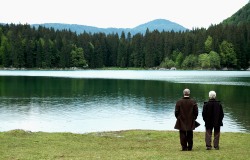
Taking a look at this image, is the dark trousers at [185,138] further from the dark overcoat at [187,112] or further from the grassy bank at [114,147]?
the grassy bank at [114,147]

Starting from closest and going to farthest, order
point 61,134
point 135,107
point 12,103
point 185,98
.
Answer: point 185,98
point 61,134
point 135,107
point 12,103

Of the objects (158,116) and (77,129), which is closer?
(77,129)

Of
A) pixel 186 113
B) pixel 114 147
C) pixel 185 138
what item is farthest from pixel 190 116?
pixel 114 147

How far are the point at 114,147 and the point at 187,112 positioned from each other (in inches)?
173

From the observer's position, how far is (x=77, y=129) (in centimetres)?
3522

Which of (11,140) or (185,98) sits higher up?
(185,98)

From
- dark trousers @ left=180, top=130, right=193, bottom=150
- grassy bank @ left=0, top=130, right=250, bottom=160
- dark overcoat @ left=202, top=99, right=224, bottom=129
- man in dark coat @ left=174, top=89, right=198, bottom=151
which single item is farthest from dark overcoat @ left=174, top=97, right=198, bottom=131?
grassy bank @ left=0, top=130, right=250, bottom=160

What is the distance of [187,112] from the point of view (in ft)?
55.9

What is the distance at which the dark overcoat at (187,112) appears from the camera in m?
17.0

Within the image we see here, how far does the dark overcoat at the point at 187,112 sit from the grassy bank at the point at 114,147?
1.14 meters

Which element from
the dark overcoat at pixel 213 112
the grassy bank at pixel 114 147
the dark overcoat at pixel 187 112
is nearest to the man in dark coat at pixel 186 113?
the dark overcoat at pixel 187 112

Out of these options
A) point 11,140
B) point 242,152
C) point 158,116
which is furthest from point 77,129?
point 242,152

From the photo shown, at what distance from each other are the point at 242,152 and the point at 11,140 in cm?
1172

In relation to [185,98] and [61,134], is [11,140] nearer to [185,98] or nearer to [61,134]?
[61,134]
